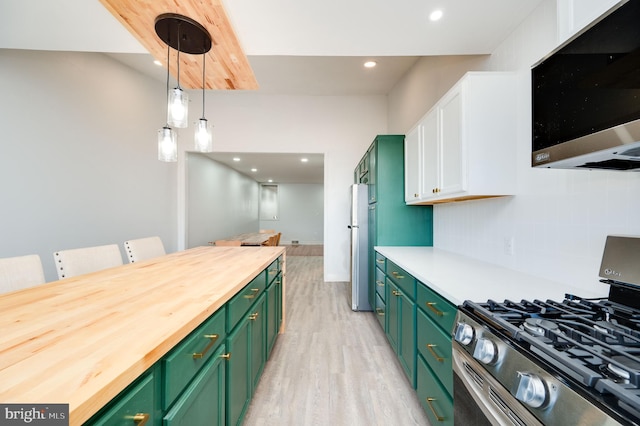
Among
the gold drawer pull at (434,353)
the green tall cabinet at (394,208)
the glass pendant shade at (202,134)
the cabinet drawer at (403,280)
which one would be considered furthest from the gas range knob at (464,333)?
the glass pendant shade at (202,134)

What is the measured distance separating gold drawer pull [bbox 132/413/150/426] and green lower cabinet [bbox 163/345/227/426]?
0.11m

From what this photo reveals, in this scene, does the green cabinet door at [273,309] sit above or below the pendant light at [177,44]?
below

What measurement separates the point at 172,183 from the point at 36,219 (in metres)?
2.07

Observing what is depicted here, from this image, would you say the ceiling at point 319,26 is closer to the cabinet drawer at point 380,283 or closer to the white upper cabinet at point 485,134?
the white upper cabinet at point 485,134

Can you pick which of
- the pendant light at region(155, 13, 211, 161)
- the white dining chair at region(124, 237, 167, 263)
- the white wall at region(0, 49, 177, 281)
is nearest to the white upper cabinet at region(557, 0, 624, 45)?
the pendant light at region(155, 13, 211, 161)

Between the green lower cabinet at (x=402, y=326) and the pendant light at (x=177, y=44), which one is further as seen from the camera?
the green lower cabinet at (x=402, y=326)

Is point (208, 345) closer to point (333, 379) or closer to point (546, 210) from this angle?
point (333, 379)

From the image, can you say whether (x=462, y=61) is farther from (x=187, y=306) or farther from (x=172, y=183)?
(x=172, y=183)

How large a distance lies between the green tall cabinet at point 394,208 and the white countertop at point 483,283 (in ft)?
3.38

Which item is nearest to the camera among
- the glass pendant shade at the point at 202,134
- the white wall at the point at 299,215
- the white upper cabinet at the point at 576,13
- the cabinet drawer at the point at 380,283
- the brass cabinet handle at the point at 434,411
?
the white upper cabinet at the point at 576,13

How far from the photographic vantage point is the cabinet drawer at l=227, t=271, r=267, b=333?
1267 mm

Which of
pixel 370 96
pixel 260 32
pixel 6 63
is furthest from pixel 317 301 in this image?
pixel 6 63

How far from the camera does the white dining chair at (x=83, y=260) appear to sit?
5.52ft

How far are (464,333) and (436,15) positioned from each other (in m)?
2.02
